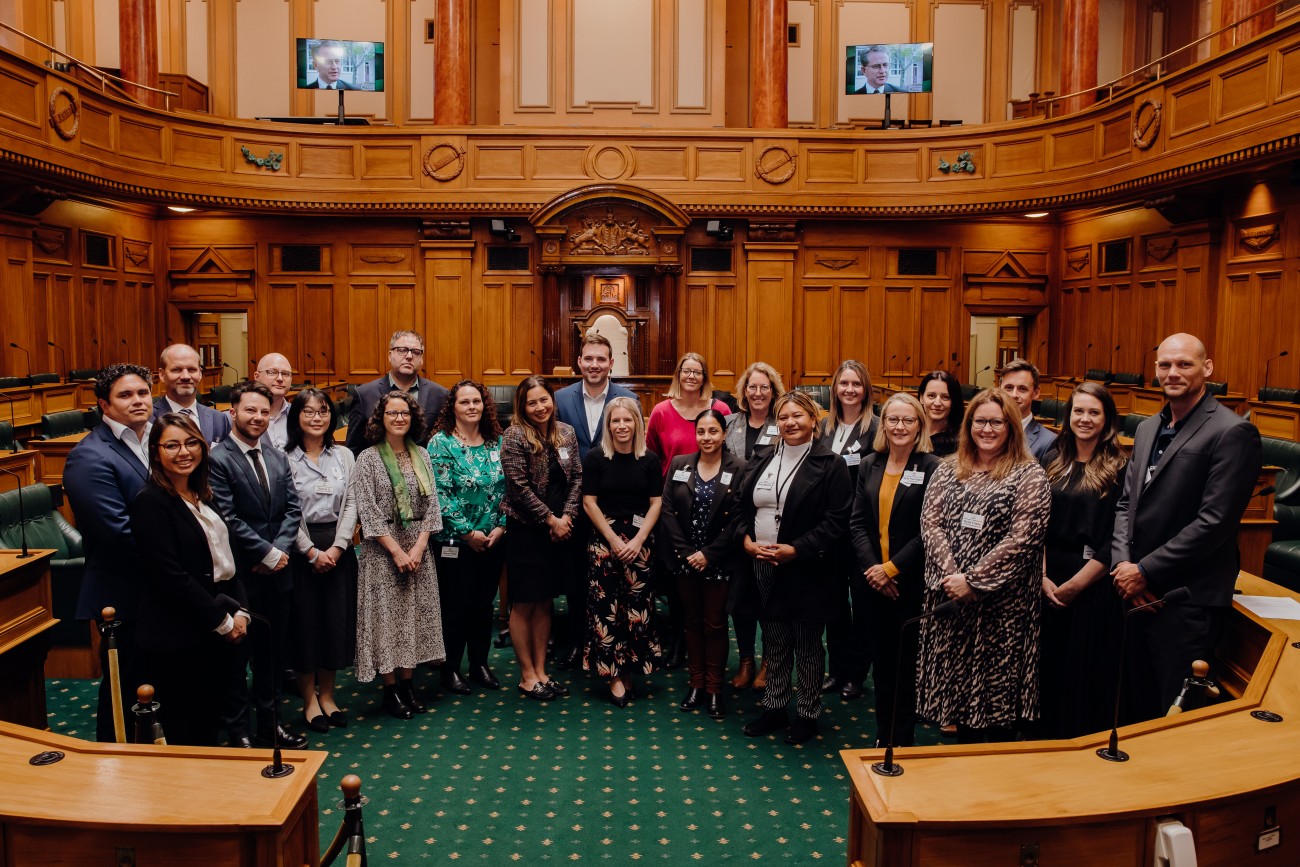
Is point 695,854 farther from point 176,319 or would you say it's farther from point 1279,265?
point 176,319

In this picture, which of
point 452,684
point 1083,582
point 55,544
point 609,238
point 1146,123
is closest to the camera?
point 1083,582

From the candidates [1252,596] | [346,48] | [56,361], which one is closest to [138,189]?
[56,361]

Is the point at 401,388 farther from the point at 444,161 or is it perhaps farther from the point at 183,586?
the point at 444,161

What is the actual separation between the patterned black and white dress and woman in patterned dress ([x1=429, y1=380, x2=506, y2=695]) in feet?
6.47

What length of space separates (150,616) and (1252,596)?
3733 mm

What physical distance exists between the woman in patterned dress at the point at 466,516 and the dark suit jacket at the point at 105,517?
1316mm

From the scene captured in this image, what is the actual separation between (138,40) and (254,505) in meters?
10.2

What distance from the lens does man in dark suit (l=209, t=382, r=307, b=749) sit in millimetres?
3613

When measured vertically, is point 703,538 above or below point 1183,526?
below

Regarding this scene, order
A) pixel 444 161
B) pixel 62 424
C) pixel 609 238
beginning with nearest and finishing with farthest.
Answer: pixel 62 424
pixel 444 161
pixel 609 238

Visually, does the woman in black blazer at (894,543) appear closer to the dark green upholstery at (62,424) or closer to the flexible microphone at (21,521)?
the flexible microphone at (21,521)

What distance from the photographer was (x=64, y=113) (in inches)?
355

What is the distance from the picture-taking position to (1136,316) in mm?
11047

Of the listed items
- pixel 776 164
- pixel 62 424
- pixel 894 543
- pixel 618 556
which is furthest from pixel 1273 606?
pixel 776 164
